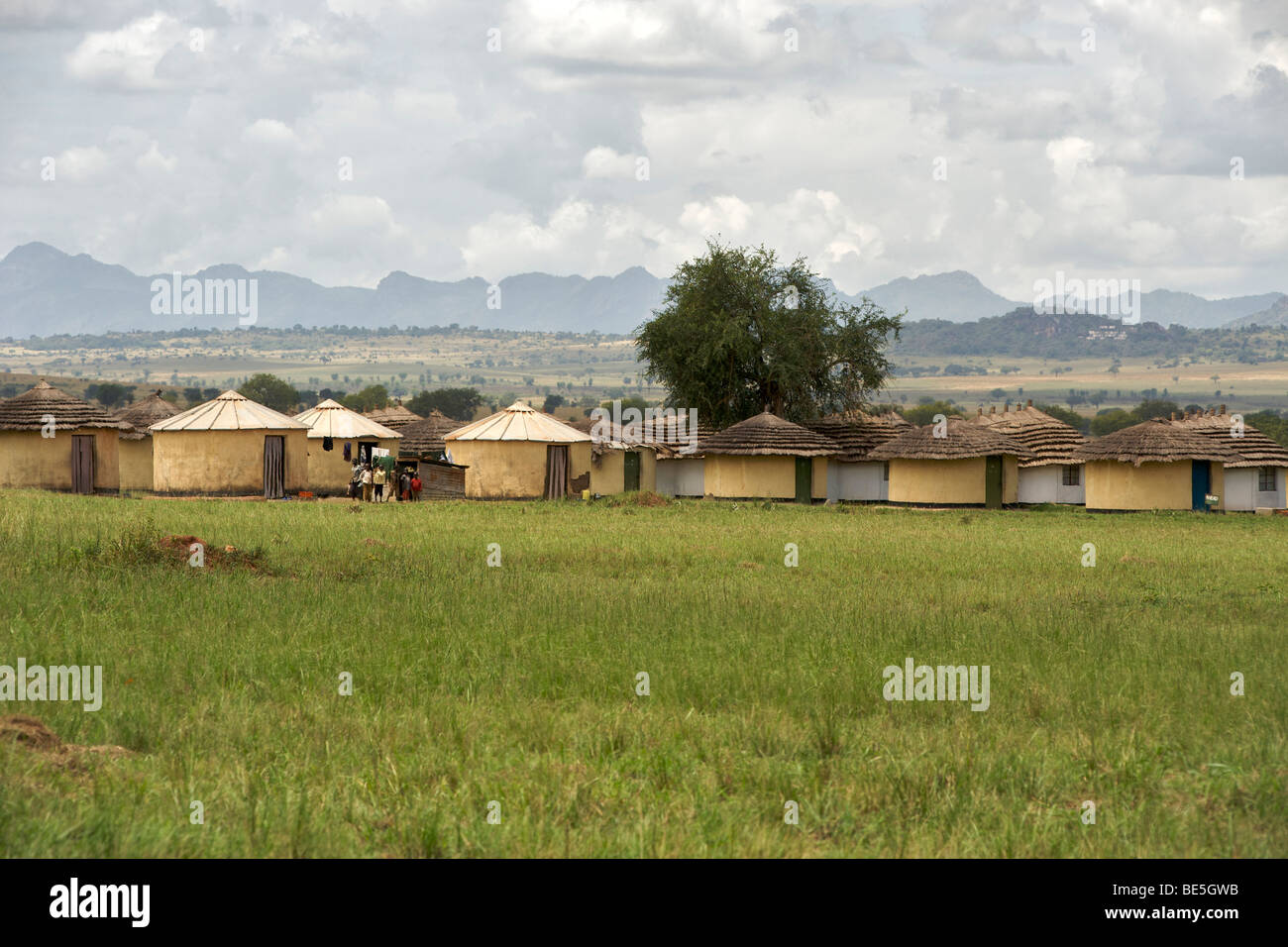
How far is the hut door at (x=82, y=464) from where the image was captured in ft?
129

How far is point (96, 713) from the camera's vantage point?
26.3 feet

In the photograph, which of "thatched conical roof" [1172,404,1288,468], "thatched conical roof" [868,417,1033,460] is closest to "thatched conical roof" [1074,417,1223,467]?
"thatched conical roof" [1172,404,1288,468]

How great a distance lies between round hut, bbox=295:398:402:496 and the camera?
138ft

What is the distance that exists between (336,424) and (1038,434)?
25793 millimetres

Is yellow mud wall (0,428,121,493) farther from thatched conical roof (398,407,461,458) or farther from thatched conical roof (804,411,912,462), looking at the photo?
thatched conical roof (804,411,912,462)

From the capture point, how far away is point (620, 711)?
27.2ft

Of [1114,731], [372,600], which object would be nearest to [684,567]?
[372,600]

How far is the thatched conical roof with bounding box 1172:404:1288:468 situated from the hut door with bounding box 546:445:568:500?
20.1 m

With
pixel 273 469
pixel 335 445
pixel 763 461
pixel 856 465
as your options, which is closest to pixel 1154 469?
pixel 856 465

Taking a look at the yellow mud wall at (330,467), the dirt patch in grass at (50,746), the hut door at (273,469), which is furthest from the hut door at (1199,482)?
the dirt patch in grass at (50,746)

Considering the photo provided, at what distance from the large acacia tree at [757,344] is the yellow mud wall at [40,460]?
1944 centimetres

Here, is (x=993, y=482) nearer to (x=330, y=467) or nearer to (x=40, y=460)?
(x=330, y=467)

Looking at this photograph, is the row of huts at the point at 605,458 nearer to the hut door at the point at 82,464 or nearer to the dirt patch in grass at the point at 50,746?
the hut door at the point at 82,464
